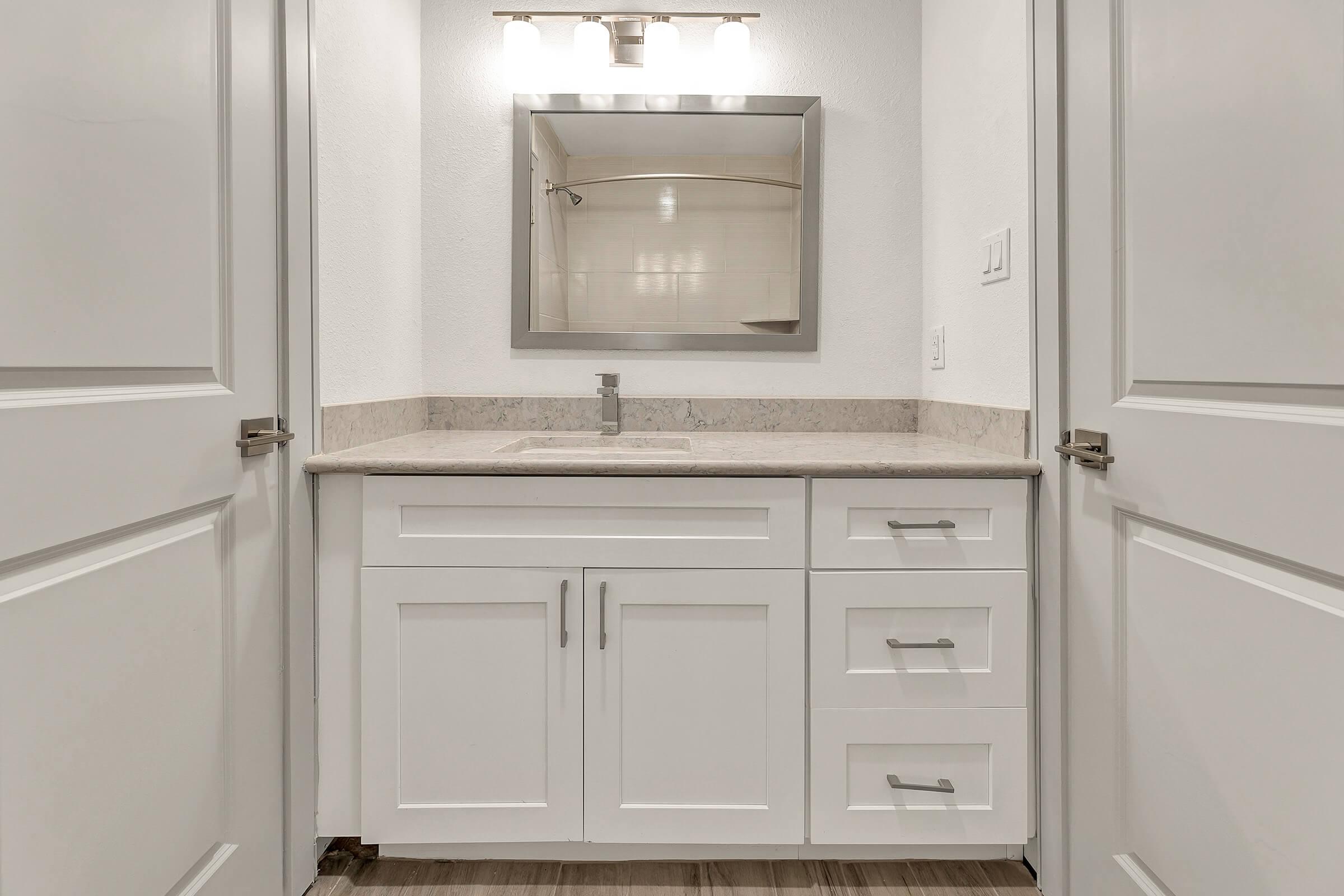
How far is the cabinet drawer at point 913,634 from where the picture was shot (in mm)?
1339

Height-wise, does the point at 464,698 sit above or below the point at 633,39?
below

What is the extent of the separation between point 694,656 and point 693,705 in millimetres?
90

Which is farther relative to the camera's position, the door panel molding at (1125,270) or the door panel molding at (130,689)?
the door panel molding at (1125,270)

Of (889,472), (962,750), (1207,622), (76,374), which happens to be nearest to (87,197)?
(76,374)

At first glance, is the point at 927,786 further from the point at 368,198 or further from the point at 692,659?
the point at 368,198

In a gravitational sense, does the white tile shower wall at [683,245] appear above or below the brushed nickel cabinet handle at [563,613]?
above

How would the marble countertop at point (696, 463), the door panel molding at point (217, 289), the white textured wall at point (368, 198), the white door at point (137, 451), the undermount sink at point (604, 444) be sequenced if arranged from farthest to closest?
1. the undermount sink at point (604, 444)
2. the white textured wall at point (368, 198)
3. the marble countertop at point (696, 463)
4. the door panel molding at point (217, 289)
5. the white door at point (137, 451)

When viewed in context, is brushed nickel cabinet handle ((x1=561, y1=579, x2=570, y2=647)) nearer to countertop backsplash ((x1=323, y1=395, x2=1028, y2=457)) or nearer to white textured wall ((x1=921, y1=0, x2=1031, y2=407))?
countertop backsplash ((x1=323, y1=395, x2=1028, y2=457))

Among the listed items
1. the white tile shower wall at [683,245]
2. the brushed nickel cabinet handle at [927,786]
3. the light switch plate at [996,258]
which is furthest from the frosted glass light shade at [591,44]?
the brushed nickel cabinet handle at [927,786]

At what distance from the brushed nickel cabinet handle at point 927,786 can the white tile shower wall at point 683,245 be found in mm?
1138

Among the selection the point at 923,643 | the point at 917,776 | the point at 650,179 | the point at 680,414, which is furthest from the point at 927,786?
the point at 650,179

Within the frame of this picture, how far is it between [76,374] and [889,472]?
1.18 meters

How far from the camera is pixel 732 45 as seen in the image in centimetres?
189

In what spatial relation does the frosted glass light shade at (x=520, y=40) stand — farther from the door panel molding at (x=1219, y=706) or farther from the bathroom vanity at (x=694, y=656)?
the door panel molding at (x=1219, y=706)
